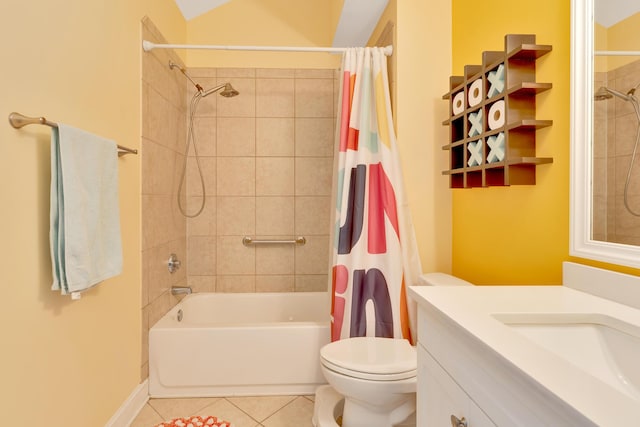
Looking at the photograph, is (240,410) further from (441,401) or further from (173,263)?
(441,401)

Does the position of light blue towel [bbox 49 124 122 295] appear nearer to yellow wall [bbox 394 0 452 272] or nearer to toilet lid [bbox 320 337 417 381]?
toilet lid [bbox 320 337 417 381]

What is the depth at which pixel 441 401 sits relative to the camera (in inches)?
35.3

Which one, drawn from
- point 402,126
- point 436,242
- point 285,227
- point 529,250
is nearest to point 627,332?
point 529,250

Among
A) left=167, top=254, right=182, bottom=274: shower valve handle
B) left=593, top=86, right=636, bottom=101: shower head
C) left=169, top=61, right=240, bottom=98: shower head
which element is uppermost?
left=169, top=61, right=240, bottom=98: shower head

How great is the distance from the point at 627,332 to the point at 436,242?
4.20 feet

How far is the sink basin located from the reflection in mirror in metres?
0.28

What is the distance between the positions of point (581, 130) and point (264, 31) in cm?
244

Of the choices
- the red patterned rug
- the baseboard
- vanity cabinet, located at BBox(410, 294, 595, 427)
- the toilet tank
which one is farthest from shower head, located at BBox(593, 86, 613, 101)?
the baseboard

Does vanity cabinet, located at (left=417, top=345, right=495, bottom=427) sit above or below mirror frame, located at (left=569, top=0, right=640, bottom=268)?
below

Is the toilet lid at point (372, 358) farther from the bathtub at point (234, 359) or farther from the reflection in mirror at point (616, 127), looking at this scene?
the reflection in mirror at point (616, 127)

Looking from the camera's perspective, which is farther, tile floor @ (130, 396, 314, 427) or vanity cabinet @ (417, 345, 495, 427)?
tile floor @ (130, 396, 314, 427)

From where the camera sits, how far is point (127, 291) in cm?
181

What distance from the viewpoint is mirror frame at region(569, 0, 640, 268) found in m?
1.13

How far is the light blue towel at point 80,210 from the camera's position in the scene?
120cm
